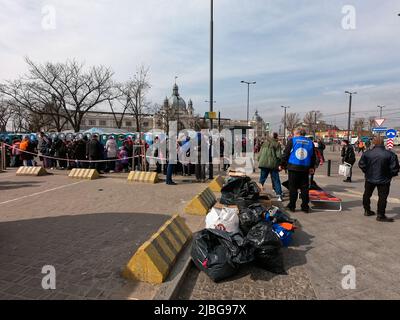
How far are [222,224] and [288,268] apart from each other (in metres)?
1.14

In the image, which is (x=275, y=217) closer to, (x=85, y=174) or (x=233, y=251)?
(x=233, y=251)

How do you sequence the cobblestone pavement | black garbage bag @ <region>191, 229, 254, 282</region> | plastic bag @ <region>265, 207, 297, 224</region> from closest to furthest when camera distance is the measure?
1. the cobblestone pavement
2. black garbage bag @ <region>191, 229, 254, 282</region>
3. plastic bag @ <region>265, 207, 297, 224</region>

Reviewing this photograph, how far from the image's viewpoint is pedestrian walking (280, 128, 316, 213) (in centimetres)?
620

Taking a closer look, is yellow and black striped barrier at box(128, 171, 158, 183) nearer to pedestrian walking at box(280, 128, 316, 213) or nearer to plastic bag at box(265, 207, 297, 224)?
pedestrian walking at box(280, 128, 316, 213)

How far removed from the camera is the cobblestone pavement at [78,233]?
A: 3119mm

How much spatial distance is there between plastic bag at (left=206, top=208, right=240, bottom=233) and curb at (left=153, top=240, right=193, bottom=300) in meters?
0.65

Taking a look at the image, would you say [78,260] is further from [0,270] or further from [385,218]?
[385,218]

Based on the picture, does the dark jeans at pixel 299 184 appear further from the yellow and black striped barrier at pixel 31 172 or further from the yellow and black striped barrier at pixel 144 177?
the yellow and black striped barrier at pixel 31 172

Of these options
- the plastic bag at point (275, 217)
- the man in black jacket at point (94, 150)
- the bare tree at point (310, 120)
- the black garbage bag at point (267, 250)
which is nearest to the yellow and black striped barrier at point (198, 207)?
the plastic bag at point (275, 217)

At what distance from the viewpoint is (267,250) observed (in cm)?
354

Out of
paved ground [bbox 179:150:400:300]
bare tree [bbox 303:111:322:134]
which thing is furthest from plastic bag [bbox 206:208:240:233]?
bare tree [bbox 303:111:322:134]

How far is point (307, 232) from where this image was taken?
513 cm

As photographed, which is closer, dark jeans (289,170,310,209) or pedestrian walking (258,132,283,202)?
dark jeans (289,170,310,209)
